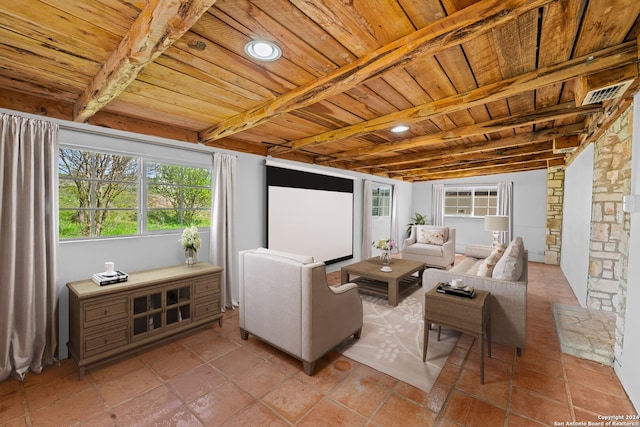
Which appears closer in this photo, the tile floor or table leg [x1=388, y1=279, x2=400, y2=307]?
the tile floor

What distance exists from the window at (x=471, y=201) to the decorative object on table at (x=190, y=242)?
704cm

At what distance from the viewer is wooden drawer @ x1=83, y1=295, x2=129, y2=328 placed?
7.04 ft

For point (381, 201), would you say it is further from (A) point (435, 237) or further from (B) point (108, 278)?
(B) point (108, 278)

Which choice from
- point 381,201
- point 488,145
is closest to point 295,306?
point 488,145

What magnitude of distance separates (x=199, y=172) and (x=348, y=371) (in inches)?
111

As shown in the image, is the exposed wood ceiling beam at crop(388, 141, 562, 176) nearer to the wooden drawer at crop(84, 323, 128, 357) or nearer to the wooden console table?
the wooden console table

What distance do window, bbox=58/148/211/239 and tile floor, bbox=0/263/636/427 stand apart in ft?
4.13

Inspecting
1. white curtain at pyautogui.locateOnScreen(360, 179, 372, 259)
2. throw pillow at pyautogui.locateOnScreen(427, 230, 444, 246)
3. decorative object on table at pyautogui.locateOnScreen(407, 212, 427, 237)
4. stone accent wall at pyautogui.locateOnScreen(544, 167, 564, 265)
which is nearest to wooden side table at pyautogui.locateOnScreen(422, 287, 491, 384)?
throw pillow at pyautogui.locateOnScreen(427, 230, 444, 246)

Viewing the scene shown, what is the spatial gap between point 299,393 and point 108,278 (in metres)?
1.90

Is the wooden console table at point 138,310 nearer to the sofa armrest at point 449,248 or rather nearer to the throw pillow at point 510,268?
the throw pillow at point 510,268

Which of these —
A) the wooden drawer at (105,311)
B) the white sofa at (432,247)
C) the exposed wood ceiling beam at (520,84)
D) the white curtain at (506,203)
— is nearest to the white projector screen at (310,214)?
the white sofa at (432,247)

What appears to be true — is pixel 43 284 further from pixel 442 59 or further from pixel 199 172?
pixel 442 59

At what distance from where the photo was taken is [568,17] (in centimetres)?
125

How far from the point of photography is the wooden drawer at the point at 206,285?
2808mm
